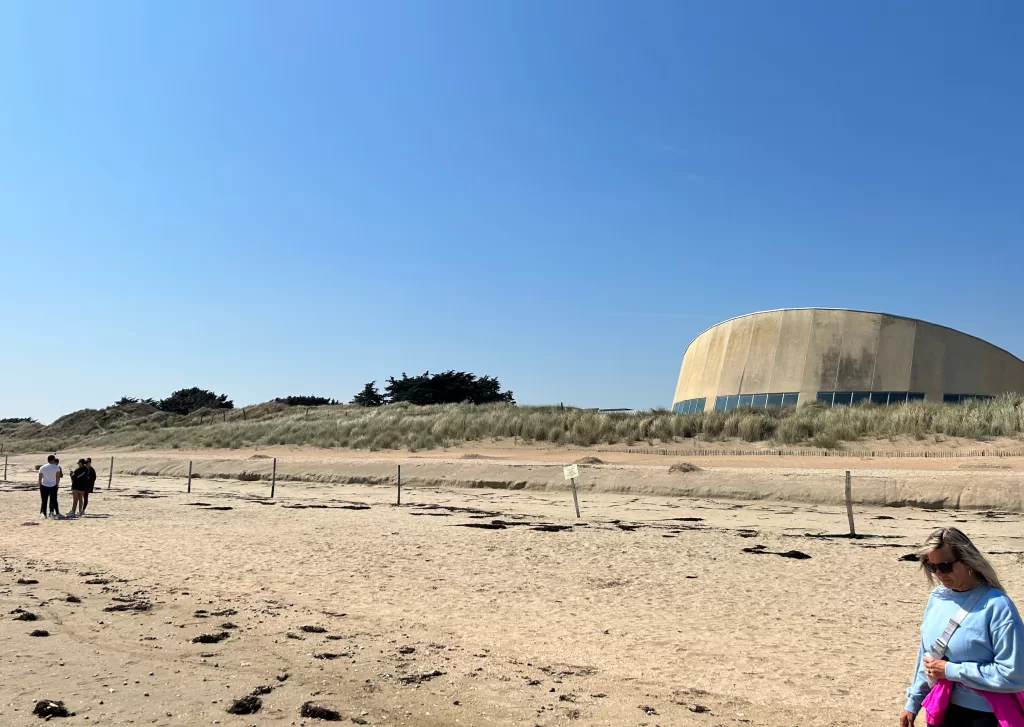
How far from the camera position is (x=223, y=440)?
42.2 meters

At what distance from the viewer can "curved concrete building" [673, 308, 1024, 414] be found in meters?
35.0

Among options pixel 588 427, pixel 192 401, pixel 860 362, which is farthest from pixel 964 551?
pixel 192 401

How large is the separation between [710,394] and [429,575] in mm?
32831

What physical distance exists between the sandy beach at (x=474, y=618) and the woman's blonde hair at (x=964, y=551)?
2.30 meters

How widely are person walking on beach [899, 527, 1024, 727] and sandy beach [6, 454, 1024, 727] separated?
2007 mm

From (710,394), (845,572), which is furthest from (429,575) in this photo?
(710,394)

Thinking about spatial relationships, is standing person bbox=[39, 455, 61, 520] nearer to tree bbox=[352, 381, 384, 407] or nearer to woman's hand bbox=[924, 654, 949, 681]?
woman's hand bbox=[924, 654, 949, 681]

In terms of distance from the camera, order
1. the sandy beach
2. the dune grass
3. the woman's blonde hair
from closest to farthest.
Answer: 1. the woman's blonde hair
2. the sandy beach
3. the dune grass

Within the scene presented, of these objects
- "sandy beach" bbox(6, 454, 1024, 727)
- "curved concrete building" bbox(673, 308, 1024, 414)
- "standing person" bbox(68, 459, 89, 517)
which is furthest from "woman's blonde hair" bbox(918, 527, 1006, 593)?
"curved concrete building" bbox(673, 308, 1024, 414)

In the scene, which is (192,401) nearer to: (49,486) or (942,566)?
(49,486)

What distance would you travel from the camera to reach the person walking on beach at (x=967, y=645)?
9.42 ft

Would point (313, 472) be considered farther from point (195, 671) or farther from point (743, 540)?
point (195, 671)

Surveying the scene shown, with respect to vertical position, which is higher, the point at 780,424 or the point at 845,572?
the point at 780,424

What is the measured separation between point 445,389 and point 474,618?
59927 millimetres
